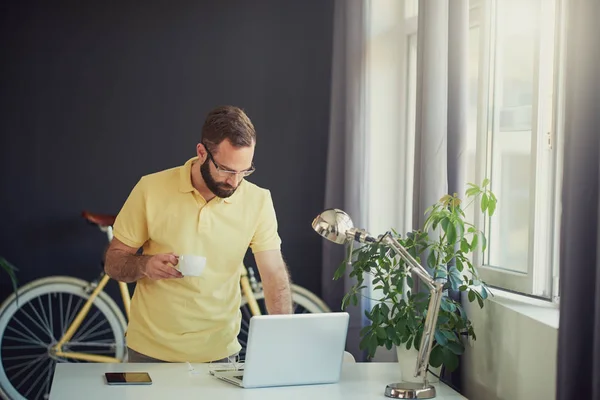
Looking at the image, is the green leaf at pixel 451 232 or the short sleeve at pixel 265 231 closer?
the green leaf at pixel 451 232

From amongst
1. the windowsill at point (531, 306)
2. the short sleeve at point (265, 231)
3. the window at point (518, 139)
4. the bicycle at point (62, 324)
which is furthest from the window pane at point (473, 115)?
the bicycle at point (62, 324)

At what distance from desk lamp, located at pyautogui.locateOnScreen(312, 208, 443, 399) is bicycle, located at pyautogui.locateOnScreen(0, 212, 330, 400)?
6.52 ft

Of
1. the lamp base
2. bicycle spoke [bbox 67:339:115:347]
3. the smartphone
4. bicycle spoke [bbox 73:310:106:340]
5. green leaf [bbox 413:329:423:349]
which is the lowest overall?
bicycle spoke [bbox 67:339:115:347]

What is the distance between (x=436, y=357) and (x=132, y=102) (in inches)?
101

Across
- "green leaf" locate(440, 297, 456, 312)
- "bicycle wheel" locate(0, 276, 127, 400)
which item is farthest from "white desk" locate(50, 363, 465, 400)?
"bicycle wheel" locate(0, 276, 127, 400)

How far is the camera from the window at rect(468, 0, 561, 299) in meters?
2.73

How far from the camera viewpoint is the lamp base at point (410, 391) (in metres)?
2.45

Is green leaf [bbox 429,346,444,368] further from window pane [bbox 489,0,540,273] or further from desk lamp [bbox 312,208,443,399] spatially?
window pane [bbox 489,0,540,273]

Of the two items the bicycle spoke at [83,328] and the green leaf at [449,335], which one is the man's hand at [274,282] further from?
the bicycle spoke at [83,328]

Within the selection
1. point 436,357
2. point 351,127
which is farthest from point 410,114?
point 436,357

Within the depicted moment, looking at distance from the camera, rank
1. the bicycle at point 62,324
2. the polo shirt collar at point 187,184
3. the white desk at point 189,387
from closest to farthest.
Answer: the white desk at point 189,387 → the polo shirt collar at point 187,184 → the bicycle at point 62,324

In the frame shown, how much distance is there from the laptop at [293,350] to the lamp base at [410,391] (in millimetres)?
187

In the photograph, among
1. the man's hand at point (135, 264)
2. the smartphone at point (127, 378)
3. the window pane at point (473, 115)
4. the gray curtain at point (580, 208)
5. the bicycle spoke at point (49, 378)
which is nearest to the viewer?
the gray curtain at point (580, 208)

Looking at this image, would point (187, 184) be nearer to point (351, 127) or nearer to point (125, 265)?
point (125, 265)
